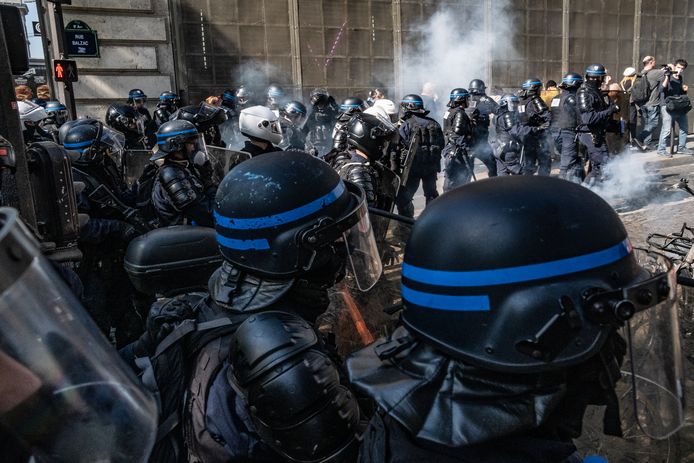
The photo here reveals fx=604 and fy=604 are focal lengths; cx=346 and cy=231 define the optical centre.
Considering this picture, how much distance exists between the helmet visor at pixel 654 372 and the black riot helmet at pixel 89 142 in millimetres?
4409

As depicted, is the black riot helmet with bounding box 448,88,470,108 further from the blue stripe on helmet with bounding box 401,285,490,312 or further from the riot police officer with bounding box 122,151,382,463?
the blue stripe on helmet with bounding box 401,285,490,312

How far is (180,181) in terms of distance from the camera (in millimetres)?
4250

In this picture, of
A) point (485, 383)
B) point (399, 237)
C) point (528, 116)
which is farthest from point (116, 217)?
point (528, 116)

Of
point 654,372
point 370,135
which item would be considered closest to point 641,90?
point 370,135

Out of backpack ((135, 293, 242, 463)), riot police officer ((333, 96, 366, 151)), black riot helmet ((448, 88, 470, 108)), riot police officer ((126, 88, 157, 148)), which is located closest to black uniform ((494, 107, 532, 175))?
black riot helmet ((448, 88, 470, 108))

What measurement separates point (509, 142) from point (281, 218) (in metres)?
8.51

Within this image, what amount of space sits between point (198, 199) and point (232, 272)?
2344mm

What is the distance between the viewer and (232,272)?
207 centimetres

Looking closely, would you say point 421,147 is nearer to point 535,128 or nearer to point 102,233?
point 535,128

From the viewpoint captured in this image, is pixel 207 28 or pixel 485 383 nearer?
pixel 485 383

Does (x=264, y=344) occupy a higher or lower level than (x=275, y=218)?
lower

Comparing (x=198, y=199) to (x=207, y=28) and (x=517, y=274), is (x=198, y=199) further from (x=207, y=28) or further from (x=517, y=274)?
(x=207, y=28)

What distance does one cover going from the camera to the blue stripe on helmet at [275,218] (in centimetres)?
199

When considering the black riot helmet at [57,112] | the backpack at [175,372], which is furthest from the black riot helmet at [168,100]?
the backpack at [175,372]
